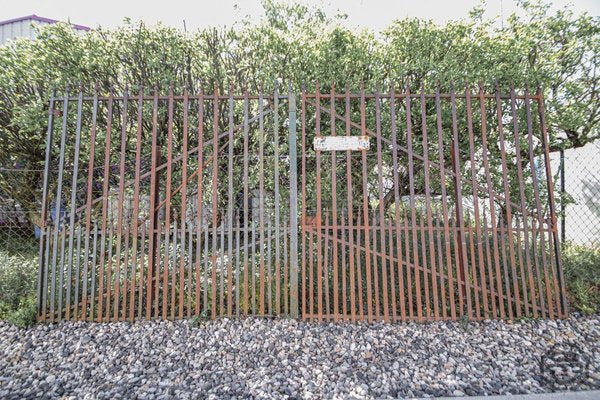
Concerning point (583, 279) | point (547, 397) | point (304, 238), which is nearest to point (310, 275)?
point (304, 238)

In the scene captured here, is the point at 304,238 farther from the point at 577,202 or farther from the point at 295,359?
the point at 577,202

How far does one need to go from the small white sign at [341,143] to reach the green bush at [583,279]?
318 cm

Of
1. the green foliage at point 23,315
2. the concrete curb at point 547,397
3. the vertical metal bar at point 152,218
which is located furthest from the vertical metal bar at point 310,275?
the green foliage at point 23,315

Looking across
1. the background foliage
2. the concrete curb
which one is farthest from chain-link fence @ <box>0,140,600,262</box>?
the concrete curb

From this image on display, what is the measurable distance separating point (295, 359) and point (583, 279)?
4025 millimetres

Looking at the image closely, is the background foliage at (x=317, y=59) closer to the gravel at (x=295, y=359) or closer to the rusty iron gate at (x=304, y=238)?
the rusty iron gate at (x=304, y=238)

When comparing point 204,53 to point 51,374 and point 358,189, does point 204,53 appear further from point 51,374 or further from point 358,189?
point 51,374

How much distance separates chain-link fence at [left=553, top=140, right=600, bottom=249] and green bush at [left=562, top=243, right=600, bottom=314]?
50.5 inches

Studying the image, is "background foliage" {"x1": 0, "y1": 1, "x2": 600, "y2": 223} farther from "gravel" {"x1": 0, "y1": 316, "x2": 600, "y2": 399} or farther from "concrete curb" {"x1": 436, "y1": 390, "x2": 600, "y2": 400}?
"concrete curb" {"x1": 436, "y1": 390, "x2": 600, "y2": 400}

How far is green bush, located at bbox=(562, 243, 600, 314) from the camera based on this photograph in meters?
3.62

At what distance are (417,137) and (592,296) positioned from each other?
298 cm

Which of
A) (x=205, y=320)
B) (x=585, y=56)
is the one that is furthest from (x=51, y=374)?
(x=585, y=56)

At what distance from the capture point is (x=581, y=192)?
19.6 feet

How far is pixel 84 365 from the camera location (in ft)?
9.05
